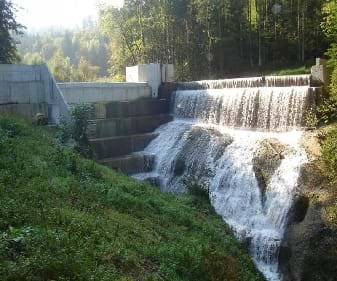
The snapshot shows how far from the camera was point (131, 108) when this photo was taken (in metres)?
Result: 20.9

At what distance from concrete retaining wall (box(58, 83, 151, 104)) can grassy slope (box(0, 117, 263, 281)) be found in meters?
8.15

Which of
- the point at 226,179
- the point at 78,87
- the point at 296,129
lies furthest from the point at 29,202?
the point at 78,87

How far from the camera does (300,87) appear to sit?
14.5 meters

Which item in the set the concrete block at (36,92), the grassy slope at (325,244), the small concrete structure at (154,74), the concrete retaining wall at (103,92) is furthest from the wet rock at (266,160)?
the small concrete structure at (154,74)

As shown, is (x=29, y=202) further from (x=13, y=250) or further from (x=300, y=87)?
(x=300, y=87)

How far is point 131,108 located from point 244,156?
27.6 ft

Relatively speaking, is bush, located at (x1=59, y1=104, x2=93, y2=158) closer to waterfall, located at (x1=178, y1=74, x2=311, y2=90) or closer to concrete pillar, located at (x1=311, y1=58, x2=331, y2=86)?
waterfall, located at (x1=178, y1=74, x2=311, y2=90)

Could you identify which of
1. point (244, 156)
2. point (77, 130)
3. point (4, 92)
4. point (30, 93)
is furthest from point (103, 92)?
point (244, 156)

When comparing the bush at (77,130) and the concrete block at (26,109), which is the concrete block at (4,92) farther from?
the bush at (77,130)

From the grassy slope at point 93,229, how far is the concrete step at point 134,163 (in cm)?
A: 588

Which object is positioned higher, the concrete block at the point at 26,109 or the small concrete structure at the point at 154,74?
the small concrete structure at the point at 154,74

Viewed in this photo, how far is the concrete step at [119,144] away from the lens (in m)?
18.0

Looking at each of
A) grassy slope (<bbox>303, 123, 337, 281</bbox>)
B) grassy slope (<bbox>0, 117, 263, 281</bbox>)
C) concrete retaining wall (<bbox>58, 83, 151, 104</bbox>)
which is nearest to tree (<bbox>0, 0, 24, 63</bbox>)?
concrete retaining wall (<bbox>58, 83, 151, 104</bbox>)

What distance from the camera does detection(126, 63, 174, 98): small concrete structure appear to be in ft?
73.7
